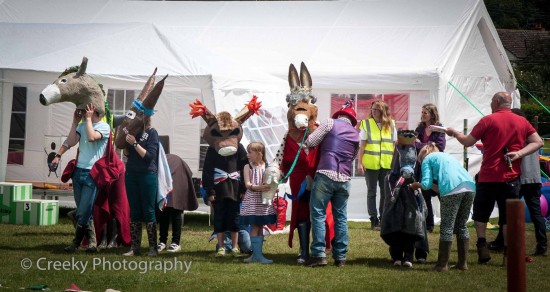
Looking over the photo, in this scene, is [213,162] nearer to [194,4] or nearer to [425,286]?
[425,286]

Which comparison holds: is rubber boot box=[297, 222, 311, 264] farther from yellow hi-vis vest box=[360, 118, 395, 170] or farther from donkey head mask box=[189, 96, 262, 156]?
yellow hi-vis vest box=[360, 118, 395, 170]

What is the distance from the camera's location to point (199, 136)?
15500 mm

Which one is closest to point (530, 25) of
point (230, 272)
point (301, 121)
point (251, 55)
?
point (251, 55)

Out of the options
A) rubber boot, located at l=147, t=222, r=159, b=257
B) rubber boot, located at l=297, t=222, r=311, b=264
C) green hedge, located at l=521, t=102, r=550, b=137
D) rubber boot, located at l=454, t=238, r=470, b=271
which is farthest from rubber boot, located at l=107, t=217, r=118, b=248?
green hedge, located at l=521, t=102, r=550, b=137

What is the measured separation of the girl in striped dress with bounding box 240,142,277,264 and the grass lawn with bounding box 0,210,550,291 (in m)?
0.24

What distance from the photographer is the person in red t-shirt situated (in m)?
9.70

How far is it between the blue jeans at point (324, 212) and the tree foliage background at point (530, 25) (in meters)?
31.0

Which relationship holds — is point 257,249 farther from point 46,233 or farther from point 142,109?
point 46,233

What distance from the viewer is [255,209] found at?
9852 mm

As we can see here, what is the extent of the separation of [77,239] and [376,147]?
4.60m

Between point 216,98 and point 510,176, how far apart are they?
15.0 feet

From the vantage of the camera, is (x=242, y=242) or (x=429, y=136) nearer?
(x=242, y=242)

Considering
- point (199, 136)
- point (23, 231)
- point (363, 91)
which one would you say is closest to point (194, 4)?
point (199, 136)

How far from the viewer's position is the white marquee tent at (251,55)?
13430 millimetres
